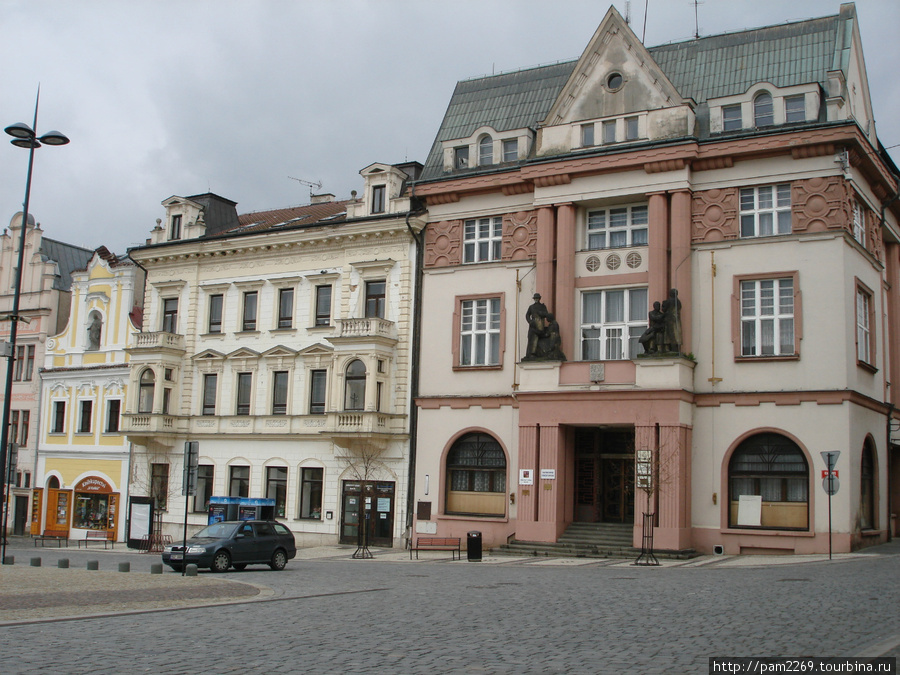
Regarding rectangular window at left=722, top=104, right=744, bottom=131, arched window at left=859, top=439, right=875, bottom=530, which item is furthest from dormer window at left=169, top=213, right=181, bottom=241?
arched window at left=859, top=439, right=875, bottom=530

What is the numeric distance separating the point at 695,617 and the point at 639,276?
21345 mm

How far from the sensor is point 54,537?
46406 mm

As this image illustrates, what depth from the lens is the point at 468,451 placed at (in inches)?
1508

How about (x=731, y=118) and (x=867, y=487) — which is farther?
(x=731, y=118)

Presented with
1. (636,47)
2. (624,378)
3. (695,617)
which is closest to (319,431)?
(624,378)

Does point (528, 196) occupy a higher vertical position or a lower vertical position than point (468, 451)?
higher

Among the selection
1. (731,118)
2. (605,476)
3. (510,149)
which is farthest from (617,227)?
(605,476)

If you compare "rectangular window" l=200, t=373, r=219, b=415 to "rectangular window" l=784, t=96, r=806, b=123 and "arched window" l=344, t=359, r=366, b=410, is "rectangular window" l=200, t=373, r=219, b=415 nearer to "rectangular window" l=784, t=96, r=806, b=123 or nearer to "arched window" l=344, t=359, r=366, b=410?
"arched window" l=344, t=359, r=366, b=410

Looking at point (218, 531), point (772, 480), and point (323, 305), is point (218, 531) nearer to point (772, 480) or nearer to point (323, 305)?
point (323, 305)

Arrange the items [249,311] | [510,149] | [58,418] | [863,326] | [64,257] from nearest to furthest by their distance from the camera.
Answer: [863,326], [510,149], [249,311], [58,418], [64,257]

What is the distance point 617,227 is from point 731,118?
5514 millimetres

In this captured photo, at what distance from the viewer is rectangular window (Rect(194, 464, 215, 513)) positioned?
145 feet

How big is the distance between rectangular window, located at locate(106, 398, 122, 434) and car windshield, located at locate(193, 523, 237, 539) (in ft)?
73.7

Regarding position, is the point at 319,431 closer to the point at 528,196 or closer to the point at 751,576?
the point at 528,196
